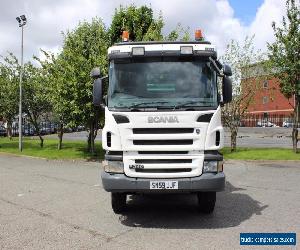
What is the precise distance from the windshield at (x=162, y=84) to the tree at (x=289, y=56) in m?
12.0

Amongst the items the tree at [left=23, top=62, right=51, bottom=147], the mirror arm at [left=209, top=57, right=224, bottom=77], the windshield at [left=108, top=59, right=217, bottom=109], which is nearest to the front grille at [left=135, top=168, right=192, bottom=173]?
the windshield at [left=108, top=59, right=217, bottom=109]

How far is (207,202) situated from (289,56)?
12.6 meters

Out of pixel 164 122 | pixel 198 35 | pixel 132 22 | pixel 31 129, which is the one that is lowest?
pixel 31 129

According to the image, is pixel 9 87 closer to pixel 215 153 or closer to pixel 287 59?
pixel 287 59

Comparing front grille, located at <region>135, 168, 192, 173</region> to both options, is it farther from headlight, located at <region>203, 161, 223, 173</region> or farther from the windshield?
the windshield

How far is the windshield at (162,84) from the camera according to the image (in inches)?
286

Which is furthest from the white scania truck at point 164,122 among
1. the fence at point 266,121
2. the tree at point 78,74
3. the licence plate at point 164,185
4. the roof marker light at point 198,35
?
the fence at point 266,121

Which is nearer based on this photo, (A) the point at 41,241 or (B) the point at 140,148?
(A) the point at 41,241

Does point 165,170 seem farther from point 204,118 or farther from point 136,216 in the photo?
point 136,216

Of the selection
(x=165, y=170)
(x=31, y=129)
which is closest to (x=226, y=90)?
(x=165, y=170)

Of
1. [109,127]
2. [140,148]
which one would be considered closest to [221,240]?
[140,148]

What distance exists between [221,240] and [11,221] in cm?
401

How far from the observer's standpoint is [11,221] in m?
7.62

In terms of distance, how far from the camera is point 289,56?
18.3 metres
